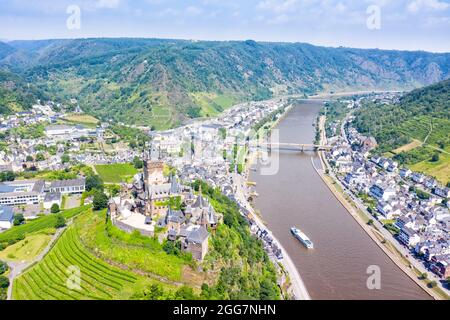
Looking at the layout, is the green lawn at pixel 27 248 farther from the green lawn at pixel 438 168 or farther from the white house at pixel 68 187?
the green lawn at pixel 438 168

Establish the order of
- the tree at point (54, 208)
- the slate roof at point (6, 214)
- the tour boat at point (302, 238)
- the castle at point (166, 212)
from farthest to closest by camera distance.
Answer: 1. the tree at point (54, 208)
2. the slate roof at point (6, 214)
3. the tour boat at point (302, 238)
4. the castle at point (166, 212)

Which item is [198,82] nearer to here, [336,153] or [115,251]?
[336,153]

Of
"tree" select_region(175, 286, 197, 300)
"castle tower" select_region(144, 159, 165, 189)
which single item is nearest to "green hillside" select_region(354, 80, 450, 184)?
"castle tower" select_region(144, 159, 165, 189)

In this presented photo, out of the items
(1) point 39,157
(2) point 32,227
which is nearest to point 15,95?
(1) point 39,157

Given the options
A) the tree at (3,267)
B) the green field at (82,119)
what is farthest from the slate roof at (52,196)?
the green field at (82,119)

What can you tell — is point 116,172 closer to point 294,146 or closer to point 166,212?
point 166,212
